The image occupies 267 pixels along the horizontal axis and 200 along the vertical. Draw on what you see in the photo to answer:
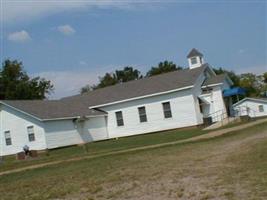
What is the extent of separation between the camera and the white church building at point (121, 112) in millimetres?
35281

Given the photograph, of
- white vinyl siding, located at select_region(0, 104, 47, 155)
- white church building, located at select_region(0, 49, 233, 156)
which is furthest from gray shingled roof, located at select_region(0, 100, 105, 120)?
white vinyl siding, located at select_region(0, 104, 47, 155)

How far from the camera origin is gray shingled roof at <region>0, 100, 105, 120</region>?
35.1 metres

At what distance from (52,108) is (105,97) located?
610 cm

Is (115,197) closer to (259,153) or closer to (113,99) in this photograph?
(259,153)

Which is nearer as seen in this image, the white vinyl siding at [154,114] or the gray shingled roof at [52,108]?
the gray shingled roof at [52,108]

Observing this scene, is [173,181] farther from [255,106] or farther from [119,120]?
[255,106]

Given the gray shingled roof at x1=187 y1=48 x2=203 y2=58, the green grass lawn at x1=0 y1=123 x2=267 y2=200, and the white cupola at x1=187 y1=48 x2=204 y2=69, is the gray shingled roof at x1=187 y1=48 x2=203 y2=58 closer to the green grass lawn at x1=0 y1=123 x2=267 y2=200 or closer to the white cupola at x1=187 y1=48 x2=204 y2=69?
the white cupola at x1=187 y1=48 x2=204 y2=69

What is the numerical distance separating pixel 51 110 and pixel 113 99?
6138 mm

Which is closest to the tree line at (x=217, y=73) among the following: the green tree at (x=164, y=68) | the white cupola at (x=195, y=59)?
the green tree at (x=164, y=68)

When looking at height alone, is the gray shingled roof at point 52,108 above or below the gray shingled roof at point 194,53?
below

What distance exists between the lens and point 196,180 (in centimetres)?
970

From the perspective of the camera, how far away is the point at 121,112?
39.9 meters

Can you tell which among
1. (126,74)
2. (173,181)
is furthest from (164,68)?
(173,181)

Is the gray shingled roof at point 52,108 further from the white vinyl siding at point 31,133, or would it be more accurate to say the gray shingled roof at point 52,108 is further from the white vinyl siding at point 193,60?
the white vinyl siding at point 193,60
